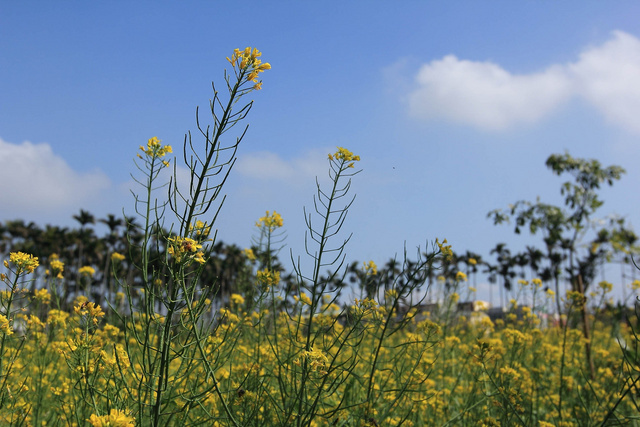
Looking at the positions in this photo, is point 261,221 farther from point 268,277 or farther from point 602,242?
point 602,242

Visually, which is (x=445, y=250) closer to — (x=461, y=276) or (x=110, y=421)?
(x=110, y=421)

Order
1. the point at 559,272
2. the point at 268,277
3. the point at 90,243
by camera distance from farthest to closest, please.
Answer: the point at 90,243, the point at 559,272, the point at 268,277

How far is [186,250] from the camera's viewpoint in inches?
65.1

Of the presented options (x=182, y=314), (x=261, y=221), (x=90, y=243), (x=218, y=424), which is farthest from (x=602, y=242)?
(x=90, y=243)

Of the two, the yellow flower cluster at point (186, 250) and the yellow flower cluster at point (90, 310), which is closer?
the yellow flower cluster at point (186, 250)

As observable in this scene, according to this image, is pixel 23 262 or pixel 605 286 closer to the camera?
pixel 23 262

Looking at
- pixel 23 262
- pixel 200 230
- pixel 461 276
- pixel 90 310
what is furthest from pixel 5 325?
pixel 461 276

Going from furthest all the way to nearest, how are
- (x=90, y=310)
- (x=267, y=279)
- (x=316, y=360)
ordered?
(x=267, y=279) → (x=90, y=310) → (x=316, y=360)

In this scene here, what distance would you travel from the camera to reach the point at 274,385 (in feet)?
14.1

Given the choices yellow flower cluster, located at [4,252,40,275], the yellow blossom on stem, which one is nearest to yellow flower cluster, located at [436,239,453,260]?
yellow flower cluster, located at [4,252,40,275]

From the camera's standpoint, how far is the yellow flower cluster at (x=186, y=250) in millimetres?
1642

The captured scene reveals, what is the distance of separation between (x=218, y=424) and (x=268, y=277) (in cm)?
94

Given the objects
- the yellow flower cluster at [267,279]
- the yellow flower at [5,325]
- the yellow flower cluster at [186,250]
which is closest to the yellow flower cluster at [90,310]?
the yellow flower at [5,325]

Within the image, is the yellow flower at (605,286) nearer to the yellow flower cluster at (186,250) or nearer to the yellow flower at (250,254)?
the yellow flower at (250,254)
